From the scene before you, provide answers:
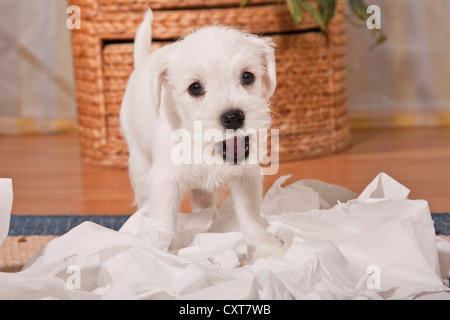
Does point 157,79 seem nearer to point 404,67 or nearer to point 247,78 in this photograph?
point 247,78

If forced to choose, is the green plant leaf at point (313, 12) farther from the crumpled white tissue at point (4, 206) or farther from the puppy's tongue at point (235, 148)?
the crumpled white tissue at point (4, 206)

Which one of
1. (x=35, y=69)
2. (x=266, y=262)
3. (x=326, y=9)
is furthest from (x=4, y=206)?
(x=35, y=69)

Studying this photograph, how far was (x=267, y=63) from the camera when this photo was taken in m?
1.46

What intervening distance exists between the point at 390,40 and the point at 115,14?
132 cm

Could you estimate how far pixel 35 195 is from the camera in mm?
2205

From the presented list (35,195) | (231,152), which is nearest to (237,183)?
(231,152)

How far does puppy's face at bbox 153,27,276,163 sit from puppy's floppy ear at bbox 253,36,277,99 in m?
0.02

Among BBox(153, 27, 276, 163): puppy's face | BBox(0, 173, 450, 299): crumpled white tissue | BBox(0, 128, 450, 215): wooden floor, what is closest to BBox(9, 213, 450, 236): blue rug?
BBox(0, 128, 450, 215): wooden floor

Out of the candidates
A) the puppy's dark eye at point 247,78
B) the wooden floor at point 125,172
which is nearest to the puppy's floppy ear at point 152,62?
the puppy's dark eye at point 247,78

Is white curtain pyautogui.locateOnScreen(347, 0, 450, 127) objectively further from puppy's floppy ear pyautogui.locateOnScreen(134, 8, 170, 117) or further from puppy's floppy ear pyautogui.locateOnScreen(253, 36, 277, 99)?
puppy's floppy ear pyautogui.locateOnScreen(253, 36, 277, 99)

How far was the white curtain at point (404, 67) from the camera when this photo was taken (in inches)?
123

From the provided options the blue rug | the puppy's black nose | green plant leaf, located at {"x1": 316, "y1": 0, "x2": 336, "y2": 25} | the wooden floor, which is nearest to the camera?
the puppy's black nose

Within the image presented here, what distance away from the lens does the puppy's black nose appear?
51.3 inches

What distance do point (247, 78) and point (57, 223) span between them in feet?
2.33
